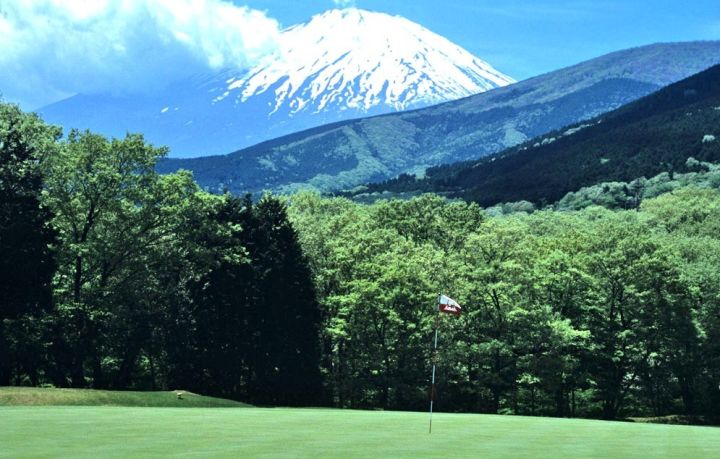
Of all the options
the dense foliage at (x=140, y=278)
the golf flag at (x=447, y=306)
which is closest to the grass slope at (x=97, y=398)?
the dense foliage at (x=140, y=278)

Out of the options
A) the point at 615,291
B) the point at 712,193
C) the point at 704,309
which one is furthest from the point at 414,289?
the point at 712,193

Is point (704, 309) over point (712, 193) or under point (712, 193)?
under

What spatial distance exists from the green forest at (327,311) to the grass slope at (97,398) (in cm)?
1237

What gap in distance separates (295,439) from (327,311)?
56442 mm

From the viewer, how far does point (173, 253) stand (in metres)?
73.1

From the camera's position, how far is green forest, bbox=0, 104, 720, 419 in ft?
227

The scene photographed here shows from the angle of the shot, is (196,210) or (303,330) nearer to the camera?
(196,210)

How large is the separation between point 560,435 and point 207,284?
45.6 metres

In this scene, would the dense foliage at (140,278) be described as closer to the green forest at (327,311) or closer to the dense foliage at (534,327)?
the green forest at (327,311)

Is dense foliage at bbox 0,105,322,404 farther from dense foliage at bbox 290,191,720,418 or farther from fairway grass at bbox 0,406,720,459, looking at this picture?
fairway grass at bbox 0,406,720,459

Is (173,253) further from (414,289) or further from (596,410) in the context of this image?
(596,410)

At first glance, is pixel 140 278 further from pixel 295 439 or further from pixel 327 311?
pixel 295 439

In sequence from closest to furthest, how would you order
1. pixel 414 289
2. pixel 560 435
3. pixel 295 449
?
pixel 295 449, pixel 560 435, pixel 414 289

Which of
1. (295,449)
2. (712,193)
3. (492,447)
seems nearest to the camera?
(295,449)
